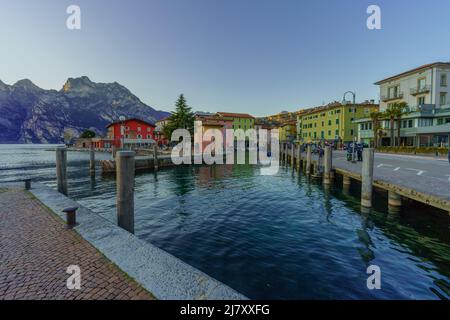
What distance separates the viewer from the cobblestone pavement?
3.51m

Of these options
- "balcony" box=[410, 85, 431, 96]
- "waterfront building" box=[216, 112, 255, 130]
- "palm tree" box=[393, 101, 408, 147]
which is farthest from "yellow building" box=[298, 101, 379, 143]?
"waterfront building" box=[216, 112, 255, 130]

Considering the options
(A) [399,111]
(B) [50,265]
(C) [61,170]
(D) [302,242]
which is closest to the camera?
(B) [50,265]

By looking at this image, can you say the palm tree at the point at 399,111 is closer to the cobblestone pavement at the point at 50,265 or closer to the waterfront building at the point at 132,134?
the cobblestone pavement at the point at 50,265

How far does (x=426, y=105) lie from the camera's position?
3950cm

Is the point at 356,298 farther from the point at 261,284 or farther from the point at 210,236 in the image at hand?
the point at 210,236

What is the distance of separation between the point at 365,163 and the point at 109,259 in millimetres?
12255

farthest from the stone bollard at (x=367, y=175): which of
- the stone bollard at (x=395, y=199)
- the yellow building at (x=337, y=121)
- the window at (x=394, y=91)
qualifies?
the yellow building at (x=337, y=121)

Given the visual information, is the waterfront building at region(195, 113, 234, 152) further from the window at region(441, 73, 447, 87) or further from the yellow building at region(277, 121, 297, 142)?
the window at region(441, 73, 447, 87)

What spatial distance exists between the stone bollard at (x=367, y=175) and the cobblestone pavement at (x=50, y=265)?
12.1 m

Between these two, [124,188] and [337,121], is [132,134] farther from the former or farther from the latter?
[124,188]

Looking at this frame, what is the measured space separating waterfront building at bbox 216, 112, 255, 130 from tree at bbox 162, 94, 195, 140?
42.9 meters

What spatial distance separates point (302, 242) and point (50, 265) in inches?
290

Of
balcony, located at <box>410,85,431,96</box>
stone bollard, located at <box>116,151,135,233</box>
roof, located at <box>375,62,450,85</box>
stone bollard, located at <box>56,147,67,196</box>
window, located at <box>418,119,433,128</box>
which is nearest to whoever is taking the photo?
stone bollard, located at <box>116,151,135,233</box>

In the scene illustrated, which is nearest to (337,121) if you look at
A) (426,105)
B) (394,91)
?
(394,91)
